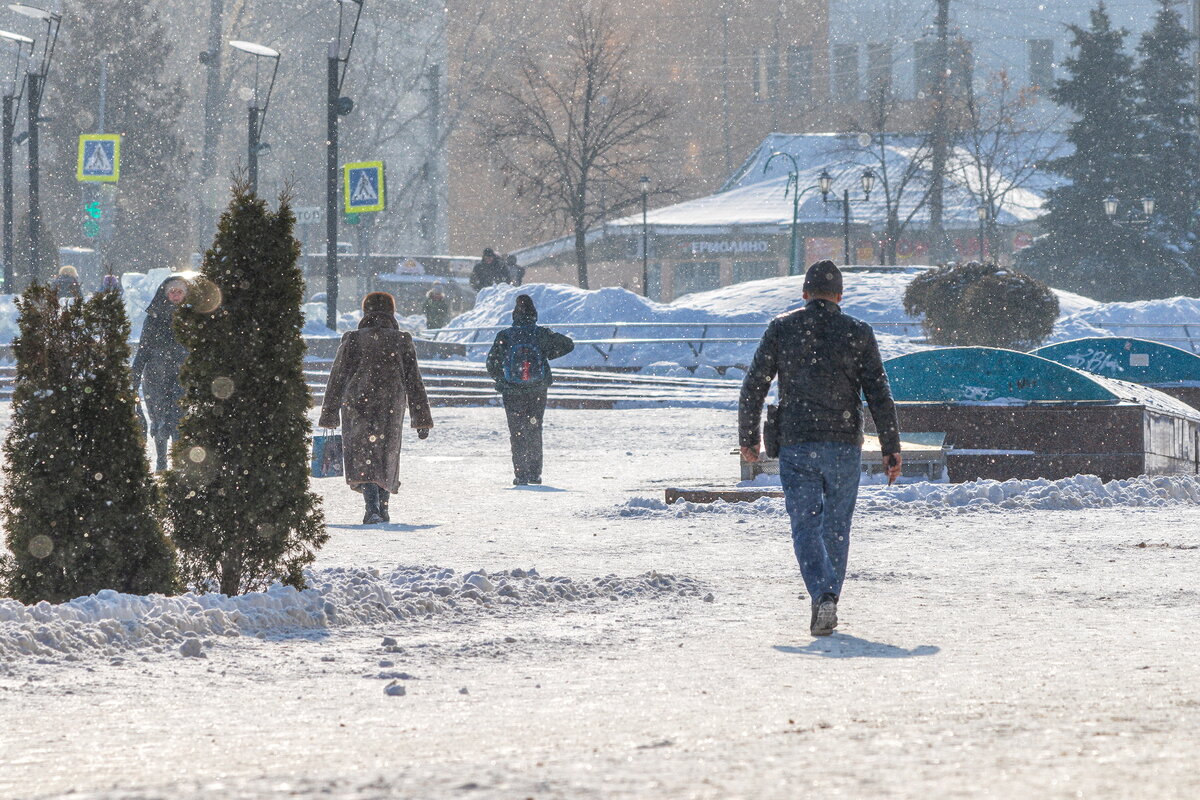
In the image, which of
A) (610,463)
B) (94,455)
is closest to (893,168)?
(610,463)

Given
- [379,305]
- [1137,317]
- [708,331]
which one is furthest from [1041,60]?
[379,305]

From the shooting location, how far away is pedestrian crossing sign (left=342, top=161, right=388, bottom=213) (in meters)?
34.2

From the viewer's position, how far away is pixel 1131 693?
18.1ft

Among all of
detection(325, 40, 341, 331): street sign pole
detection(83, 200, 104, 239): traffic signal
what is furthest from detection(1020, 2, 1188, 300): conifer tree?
detection(83, 200, 104, 239): traffic signal

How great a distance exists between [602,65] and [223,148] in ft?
113

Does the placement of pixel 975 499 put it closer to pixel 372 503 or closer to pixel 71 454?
pixel 372 503

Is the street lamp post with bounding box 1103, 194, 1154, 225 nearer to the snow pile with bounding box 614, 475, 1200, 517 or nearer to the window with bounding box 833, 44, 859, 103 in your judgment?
the window with bounding box 833, 44, 859, 103

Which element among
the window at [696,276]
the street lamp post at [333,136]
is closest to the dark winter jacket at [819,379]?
the street lamp post at [333,136]

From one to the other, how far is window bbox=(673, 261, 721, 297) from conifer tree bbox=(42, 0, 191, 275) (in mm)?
18205

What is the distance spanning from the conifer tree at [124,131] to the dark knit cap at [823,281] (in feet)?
181

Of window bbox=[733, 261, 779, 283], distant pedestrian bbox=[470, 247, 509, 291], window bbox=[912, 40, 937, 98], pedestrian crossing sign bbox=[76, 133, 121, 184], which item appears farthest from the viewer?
window bbox=[912, 40, 937, 98]

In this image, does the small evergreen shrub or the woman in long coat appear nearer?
the woman in long coat

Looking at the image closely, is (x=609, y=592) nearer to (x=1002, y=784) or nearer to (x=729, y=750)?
(x=729, y=750)

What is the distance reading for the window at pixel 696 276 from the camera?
2596 inches
